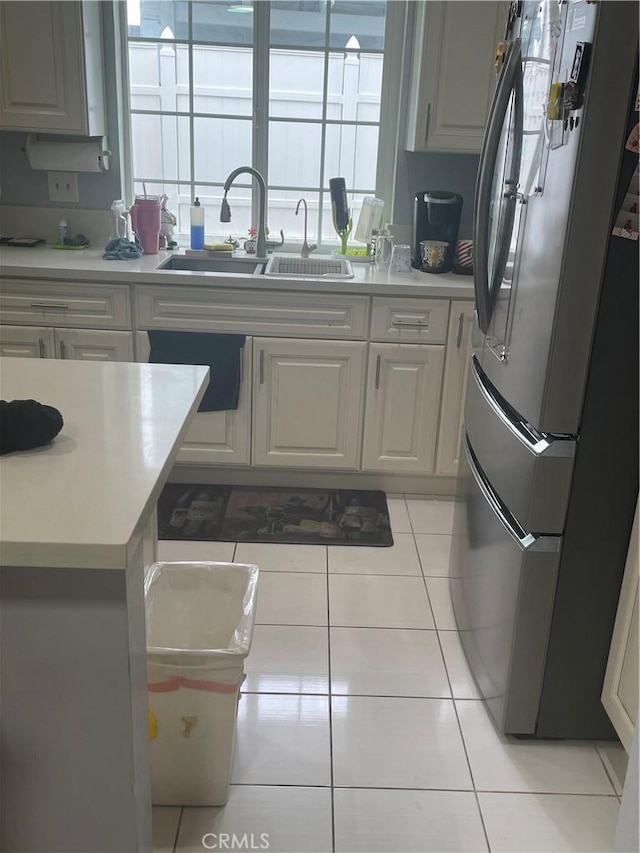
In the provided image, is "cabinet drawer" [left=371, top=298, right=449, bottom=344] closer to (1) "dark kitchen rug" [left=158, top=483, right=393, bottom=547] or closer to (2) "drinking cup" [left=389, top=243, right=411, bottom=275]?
(2) "drinking cup" [left=389, top=243, right=411, bottom=275]

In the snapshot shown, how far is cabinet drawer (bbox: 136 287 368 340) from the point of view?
2805 mm

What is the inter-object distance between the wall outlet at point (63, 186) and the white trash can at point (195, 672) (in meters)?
2.24

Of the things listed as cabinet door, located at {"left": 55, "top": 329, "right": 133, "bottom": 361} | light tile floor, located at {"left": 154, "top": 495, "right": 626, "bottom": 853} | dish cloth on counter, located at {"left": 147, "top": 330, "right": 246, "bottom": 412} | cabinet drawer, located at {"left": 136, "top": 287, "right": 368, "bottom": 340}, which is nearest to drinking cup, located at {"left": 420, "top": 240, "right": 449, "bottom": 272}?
cabinet drawer, located at {"left": 136, "top": 287, "right": 368, "bottom": 340}

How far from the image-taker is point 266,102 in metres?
3.29

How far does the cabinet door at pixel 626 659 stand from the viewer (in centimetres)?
155

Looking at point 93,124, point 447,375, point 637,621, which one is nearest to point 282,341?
point 447,375

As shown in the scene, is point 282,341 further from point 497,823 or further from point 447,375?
point 497,823

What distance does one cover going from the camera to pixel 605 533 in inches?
63.8

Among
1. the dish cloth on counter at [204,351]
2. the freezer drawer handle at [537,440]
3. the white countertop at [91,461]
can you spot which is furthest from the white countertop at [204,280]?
the white countertop at [91,461]

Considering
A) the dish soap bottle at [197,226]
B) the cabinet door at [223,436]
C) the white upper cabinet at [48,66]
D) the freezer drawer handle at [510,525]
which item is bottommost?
the cabinet door at [223,436]

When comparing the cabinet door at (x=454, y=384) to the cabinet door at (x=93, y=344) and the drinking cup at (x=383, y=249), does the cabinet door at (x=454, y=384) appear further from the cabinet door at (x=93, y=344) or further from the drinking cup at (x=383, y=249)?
the cabinet door at (x=93, y=344)

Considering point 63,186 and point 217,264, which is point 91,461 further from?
point 63,186

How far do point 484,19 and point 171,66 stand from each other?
1373 mm

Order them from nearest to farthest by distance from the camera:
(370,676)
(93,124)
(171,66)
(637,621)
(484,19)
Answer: (637,621) → (370,676) → (484,19) → (93,124) → (171,66)
